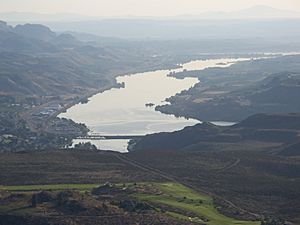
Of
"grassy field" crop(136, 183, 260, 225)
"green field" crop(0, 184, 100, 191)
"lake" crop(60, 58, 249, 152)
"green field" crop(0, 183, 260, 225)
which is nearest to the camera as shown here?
"grassy field" crop(136, 183, 260, 225)

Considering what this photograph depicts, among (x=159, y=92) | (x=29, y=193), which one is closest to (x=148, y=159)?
(x=29, y=193)

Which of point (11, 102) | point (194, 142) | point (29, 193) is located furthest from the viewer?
point (11, 102)

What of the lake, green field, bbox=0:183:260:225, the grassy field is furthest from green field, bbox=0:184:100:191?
the lake

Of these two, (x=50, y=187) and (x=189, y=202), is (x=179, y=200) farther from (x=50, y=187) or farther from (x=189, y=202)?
(x=50, y=187)

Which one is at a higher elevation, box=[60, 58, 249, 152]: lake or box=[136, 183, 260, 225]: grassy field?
box=[60, 58, 249, 152]: lake

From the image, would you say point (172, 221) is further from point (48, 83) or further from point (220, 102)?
point (48, 83)

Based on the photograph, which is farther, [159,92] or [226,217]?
[159,92]

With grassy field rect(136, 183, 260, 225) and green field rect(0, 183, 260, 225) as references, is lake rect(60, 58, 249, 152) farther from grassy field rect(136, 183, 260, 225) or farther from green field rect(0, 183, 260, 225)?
grassy field rect(136, 183, 260, 225)
